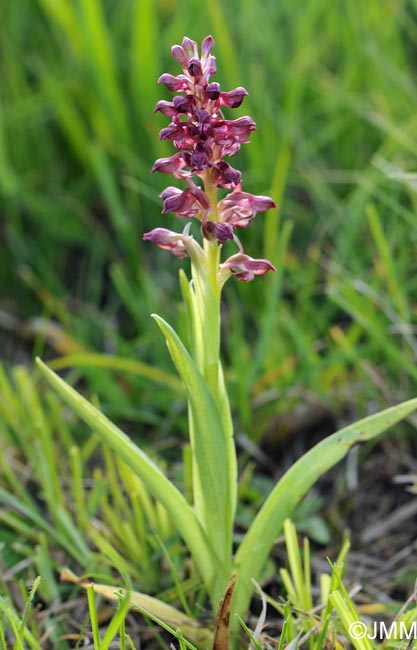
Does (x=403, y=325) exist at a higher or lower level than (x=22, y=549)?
higher


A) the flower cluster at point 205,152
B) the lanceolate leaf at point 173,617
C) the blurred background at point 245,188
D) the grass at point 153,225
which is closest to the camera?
the flower cluster at point 205,152

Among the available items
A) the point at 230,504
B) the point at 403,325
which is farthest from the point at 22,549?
the point at 403,325

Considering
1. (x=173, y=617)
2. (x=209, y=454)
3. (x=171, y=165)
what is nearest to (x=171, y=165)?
(x=171, y=165)

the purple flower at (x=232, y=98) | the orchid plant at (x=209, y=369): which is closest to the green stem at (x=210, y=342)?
the orchid plant at (x=209, y=369)

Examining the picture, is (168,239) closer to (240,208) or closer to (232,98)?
(240,208)

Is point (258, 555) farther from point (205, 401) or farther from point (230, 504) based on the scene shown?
point (205, 401)

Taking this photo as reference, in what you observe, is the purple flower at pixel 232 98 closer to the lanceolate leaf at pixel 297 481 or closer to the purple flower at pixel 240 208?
the purple flower at pixel 240 208

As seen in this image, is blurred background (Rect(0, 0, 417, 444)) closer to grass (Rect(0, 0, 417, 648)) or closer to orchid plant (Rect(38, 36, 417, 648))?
grass (Rect(0, 0, 417, 648))
